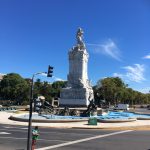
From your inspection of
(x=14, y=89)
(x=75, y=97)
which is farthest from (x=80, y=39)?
(x=14, y=89)

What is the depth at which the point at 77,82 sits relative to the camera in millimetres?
84625

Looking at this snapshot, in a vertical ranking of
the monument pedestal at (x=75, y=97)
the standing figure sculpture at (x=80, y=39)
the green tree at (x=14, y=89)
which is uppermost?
the standing figure sculpture at (x=80, y=39)

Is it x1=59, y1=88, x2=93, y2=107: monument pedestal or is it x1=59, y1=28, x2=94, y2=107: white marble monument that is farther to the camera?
x1=59, y1=28, x2=94, y2=107: white marble monument

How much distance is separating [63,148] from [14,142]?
15.3ft

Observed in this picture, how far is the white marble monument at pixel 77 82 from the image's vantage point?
3295 inches

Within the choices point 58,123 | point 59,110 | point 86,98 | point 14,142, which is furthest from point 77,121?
point 86,98

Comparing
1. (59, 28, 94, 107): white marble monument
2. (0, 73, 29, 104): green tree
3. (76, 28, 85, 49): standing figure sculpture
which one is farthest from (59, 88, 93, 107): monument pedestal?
(0, 73, 29, 104): green tree

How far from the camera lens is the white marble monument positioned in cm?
8369

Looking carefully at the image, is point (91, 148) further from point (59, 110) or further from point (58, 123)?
point (59, 110)

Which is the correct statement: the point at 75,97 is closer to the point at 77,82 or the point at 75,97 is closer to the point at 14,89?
the point at 77,82

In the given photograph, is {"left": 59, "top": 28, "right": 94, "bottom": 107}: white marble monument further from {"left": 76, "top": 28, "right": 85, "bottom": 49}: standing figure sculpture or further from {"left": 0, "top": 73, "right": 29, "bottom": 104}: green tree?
{"left": 0, "top": 73, "right": 29, "bottom": 104}: green tree

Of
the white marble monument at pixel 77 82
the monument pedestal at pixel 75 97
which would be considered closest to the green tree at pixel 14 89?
the monument pedestal at pixel 75 97

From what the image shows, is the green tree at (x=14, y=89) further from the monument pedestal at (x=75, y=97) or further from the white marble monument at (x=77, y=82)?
the white marble monument at (x=77, y=82)

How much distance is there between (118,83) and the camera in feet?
550
